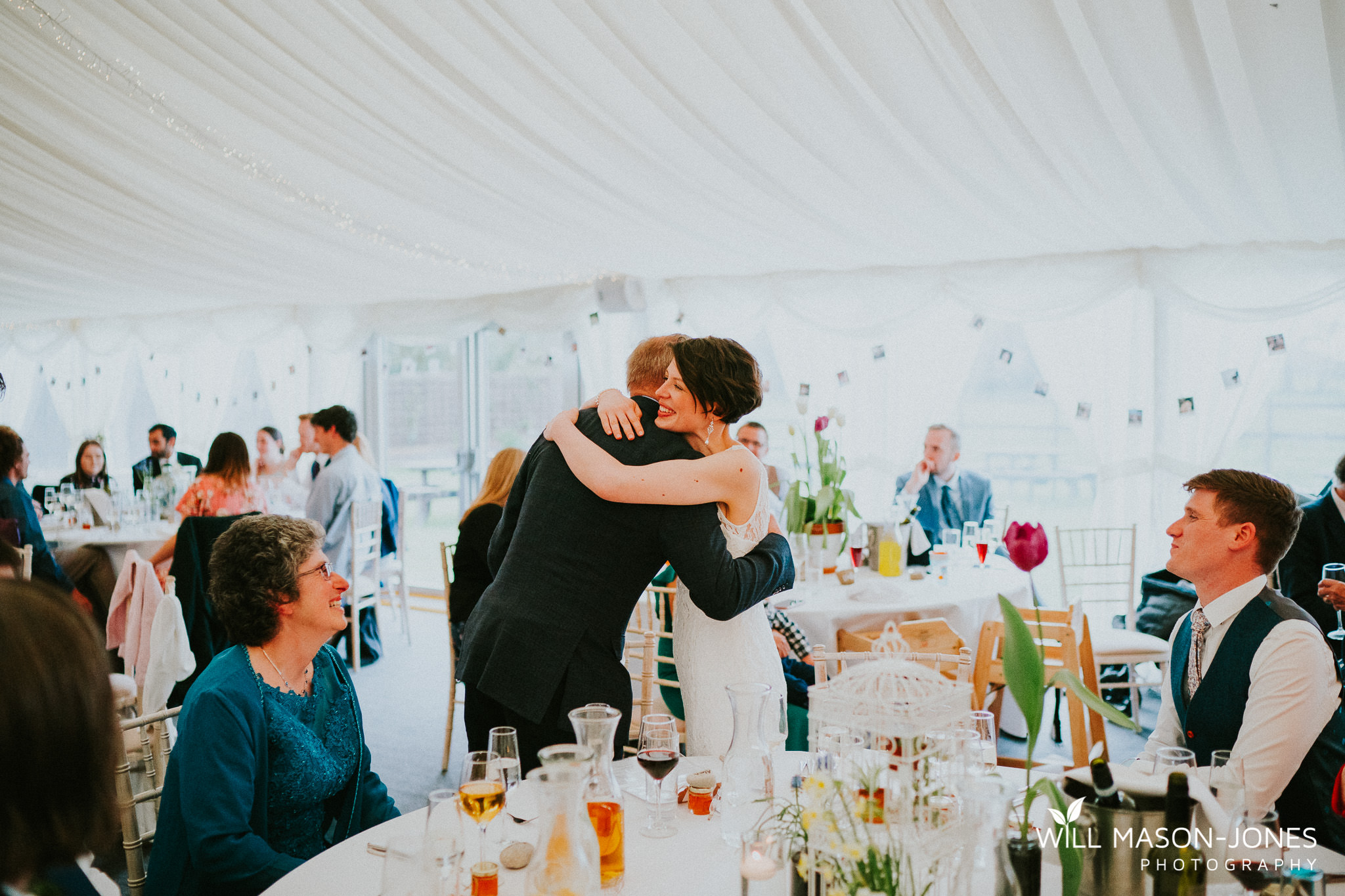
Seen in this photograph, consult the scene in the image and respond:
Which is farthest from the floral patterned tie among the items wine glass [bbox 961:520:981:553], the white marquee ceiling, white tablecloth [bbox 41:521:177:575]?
white tablecloth [bbox 41:521:177:575]

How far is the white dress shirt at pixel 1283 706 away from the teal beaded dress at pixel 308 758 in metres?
1.54

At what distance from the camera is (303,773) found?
1691 mm

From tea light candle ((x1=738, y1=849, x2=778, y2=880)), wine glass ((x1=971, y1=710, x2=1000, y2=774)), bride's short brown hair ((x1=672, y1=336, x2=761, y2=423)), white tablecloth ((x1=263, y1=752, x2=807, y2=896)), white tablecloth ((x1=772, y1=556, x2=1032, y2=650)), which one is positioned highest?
bride's short brown hair ((x1=672, y1=336, x2=761, y2=423))

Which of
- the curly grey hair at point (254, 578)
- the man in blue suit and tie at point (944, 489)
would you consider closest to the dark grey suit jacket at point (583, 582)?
the curly grey hair at point (254, 578)

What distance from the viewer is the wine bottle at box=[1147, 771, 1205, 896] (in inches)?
44.4

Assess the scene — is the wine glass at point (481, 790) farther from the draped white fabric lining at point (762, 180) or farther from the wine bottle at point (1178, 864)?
the draped white fabric lining at point (762, 180)

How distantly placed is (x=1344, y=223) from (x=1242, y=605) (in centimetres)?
352

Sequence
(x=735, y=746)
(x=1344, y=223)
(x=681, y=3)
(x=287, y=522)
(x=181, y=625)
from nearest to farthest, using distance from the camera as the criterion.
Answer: (x=735, y=746) < (x=287, y=522) < (x=681, y=3) < (x=181, y=625) < (x=1344, y=223)

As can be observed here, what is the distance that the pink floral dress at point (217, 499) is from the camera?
465cm

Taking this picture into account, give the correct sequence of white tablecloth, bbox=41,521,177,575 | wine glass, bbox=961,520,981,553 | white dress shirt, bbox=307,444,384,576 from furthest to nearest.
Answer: white dress shirt, bbox=307,444,384,576 < white tablecloth, bbox=41,521,177,575 < wine glass, bbox=961,520,981,553

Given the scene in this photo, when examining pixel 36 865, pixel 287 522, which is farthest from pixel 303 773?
pixel 36 865

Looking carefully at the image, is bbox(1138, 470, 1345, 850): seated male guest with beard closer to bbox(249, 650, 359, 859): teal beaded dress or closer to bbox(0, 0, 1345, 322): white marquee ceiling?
bbox(0, 0, 1345, 322): white marquee ceiling

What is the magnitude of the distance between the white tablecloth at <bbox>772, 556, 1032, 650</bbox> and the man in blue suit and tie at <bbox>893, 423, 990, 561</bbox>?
3.95ft

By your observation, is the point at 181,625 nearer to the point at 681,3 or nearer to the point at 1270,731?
the point at 681,3
